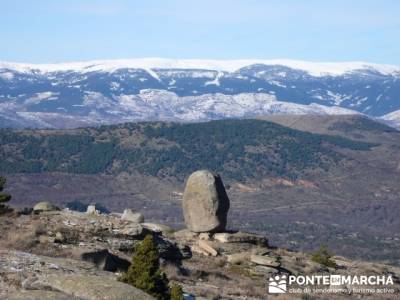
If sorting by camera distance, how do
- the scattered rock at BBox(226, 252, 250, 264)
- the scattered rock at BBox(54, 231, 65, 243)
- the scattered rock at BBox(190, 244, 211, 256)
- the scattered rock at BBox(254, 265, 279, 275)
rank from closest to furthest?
the scattered rock at BBox(54, 231, 65, 243) < the scattered rock at BBox(254, 265, 279, 275) < the scattered rock at BBox(226, 252, 250, 264) < the scattered rock at BBox(190, 244, 211, 256)

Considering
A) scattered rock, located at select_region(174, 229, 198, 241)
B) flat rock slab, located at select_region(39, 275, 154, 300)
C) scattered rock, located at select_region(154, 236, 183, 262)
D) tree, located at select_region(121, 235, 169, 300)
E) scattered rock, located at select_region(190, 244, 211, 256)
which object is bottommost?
scattered rock, located at select_region(174, 229, 198, 241)

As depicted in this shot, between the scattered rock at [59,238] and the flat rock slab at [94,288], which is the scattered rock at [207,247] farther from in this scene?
the flat rock slab at [94,288]

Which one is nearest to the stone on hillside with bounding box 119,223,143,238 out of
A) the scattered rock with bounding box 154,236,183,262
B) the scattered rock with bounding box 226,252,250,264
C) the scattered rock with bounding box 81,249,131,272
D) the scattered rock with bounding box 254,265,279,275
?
the scattered rock with bounding box 154,236,183,262

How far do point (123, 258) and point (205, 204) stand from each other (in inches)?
569

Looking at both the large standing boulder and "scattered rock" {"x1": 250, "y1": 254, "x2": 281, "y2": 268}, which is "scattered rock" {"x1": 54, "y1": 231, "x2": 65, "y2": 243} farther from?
the large standing boulder

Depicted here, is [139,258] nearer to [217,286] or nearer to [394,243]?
[217,286]

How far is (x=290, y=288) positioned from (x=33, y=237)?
36.1ft

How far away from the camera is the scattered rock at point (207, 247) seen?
1624 inches

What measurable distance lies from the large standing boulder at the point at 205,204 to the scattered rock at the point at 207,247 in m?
2.65

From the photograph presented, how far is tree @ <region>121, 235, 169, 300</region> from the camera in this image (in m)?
24.2

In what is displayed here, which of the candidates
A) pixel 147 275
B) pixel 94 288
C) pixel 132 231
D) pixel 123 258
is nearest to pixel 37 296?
pixel 94 288

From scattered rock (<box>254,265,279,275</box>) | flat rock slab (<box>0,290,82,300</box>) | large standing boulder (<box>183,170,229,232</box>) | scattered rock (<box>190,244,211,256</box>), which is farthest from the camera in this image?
large standing boulder (<box>183,170,229,232</box>)

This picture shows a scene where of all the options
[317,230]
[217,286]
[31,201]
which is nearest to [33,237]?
[217,286]

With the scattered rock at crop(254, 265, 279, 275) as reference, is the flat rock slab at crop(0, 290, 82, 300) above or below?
above
